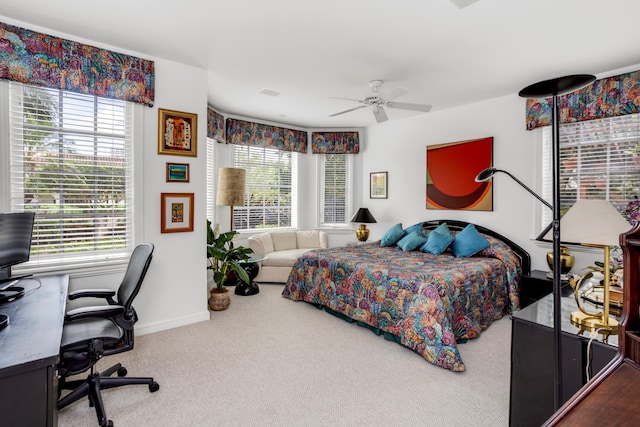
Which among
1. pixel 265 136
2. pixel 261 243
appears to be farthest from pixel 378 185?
pixel 261 243

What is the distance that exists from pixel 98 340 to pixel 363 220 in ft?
14.0

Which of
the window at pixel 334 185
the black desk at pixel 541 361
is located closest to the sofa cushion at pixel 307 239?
the window at pixel 334 185

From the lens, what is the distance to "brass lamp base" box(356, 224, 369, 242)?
571 centimetres

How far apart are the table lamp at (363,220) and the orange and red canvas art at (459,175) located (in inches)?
39.9

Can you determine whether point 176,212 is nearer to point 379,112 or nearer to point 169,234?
point 169,234

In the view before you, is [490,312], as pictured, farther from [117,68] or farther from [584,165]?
[117,68]

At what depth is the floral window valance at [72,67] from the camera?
8.26ft

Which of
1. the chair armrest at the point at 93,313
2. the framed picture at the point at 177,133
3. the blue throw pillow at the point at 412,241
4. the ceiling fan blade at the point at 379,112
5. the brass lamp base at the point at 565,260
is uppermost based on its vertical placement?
the ceiling fan blade at the point at 379,112

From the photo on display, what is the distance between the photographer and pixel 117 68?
296cm

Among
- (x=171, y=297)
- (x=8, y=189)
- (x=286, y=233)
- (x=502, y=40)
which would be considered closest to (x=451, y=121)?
(x=502, y=40)

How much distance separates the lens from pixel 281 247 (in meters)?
5.56

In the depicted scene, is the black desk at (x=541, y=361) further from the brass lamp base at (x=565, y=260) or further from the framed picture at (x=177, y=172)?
the framed picture at (x=177, y=172)

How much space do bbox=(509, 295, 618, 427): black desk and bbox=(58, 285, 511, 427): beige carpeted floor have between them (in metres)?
0.46

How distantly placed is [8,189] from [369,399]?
310cm
